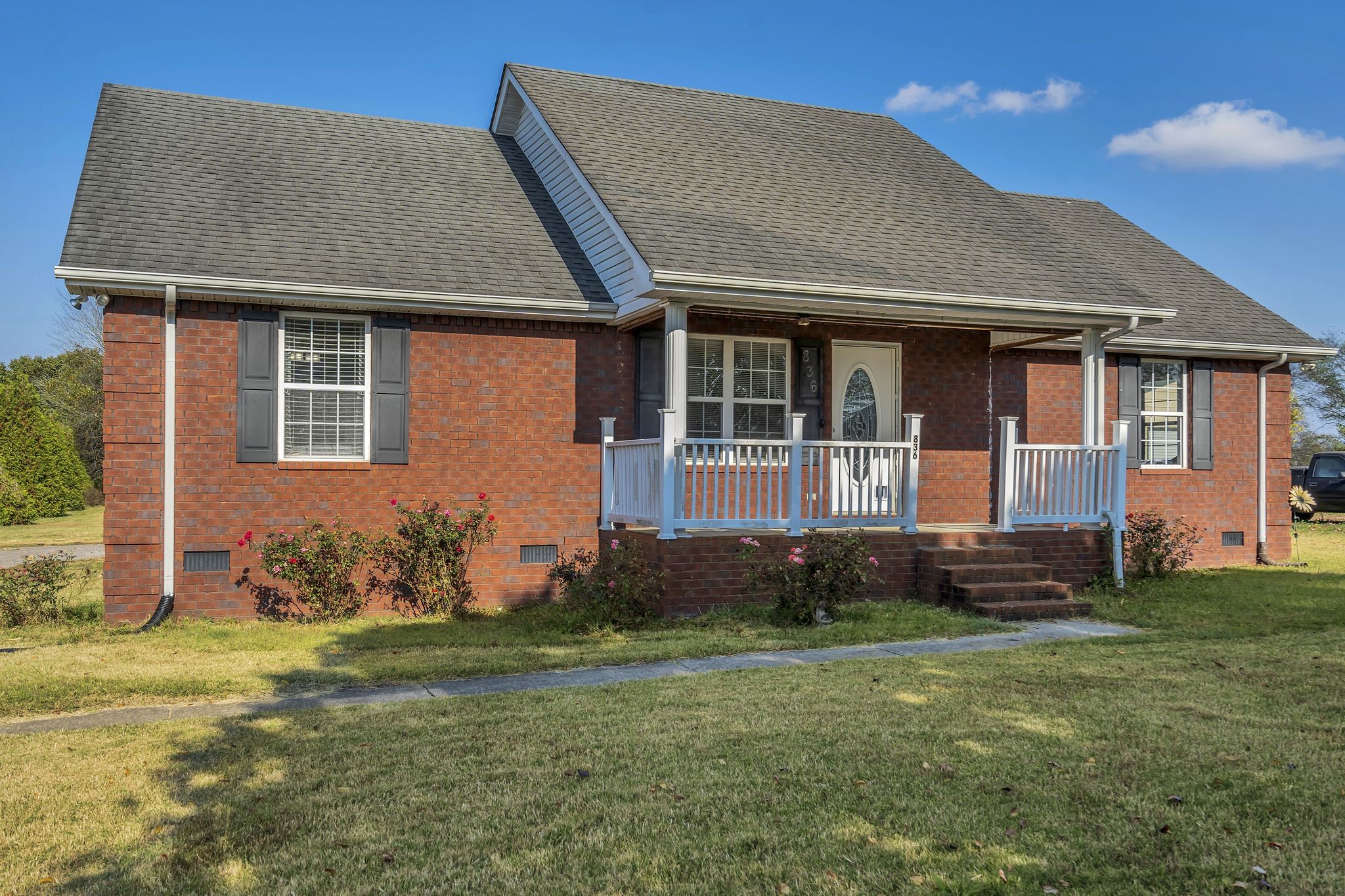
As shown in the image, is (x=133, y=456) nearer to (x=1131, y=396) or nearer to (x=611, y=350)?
(x=611, y=350)

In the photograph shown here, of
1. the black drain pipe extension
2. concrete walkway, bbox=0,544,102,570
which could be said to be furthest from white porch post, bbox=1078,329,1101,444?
concrete walkway, bbox=0,544,102,570

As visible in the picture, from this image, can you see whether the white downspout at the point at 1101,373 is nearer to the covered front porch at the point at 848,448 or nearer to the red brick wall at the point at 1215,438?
the covered front porch at the point at 848,448

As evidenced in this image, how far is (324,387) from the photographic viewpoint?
10.4m

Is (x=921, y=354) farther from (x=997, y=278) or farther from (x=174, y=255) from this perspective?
(x=174, y=255)

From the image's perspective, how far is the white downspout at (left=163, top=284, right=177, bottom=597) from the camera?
9.68 meters

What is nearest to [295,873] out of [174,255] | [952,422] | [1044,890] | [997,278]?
[1044,890]

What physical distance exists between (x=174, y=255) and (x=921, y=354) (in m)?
8.70

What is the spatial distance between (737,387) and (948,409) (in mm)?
3034

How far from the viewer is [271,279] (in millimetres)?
9852

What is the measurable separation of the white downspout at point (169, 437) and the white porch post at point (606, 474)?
4.40 m

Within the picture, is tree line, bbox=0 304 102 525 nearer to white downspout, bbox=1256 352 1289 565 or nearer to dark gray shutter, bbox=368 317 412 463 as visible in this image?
dark gray shutter, bbox=368 317 412 463

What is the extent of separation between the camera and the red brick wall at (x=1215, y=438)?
13.6 m

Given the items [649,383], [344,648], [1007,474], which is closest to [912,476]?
[1007,474]

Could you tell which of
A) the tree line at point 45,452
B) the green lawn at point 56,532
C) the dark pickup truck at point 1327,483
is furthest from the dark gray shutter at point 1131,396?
the tree line at point 45,452
